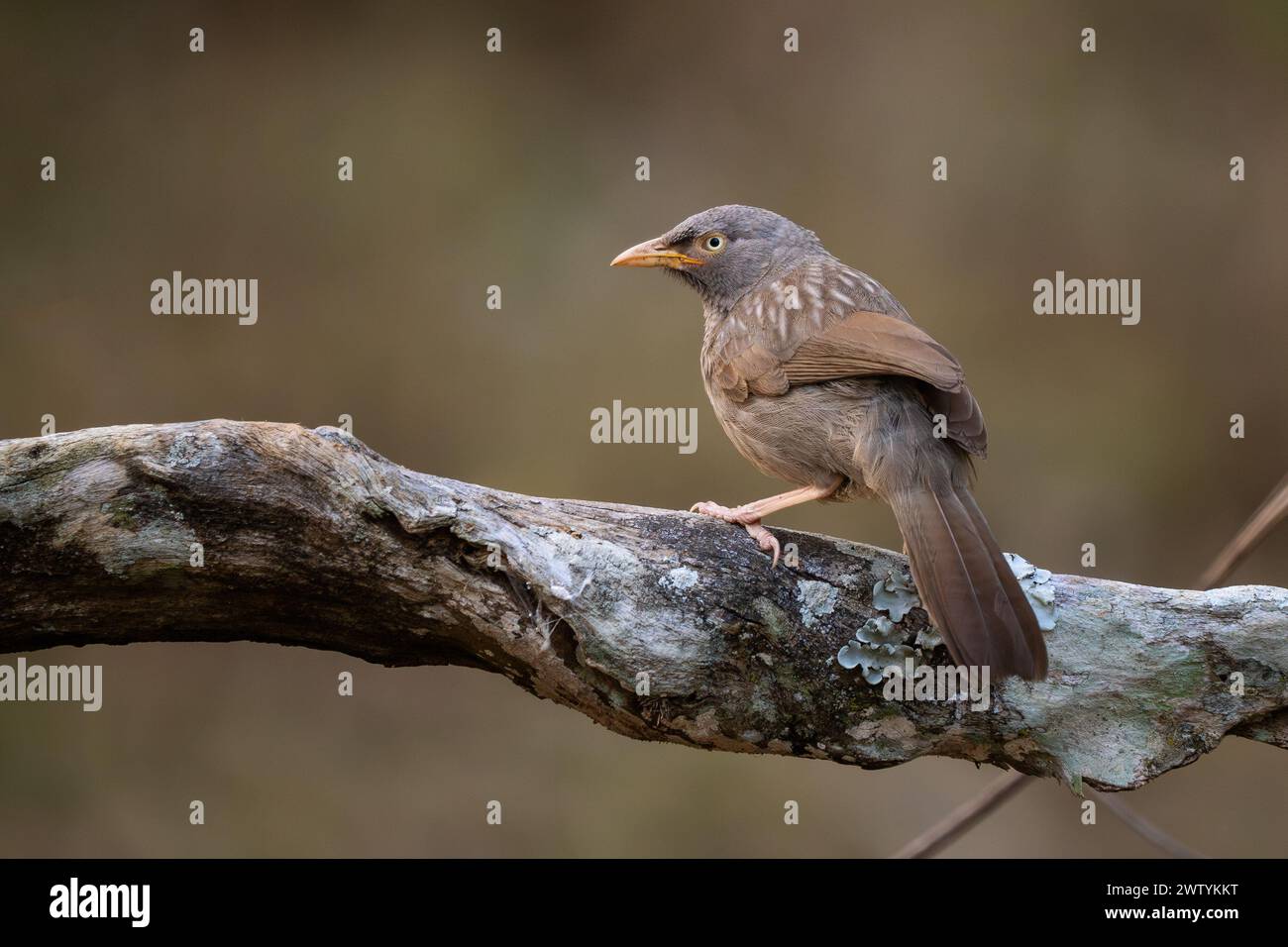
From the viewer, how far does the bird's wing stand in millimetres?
3359

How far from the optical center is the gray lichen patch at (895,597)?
3203 mm

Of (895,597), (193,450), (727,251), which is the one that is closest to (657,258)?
(727,251)

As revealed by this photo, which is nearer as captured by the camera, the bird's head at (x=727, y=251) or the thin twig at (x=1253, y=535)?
the thin twig at (x=1253, y=535)

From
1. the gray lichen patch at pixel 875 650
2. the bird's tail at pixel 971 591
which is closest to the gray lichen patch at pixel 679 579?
the gray lichen patch at pixel 875 650

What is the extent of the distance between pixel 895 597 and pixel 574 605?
0.89m

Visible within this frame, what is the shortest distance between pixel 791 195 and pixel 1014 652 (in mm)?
4571

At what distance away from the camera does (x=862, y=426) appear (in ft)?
11.3

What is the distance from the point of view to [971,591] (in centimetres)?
302

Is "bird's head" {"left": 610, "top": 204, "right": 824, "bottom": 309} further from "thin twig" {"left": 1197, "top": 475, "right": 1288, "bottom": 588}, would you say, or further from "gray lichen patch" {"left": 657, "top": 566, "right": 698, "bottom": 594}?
"thin twig" {"left": 1197, "top": 475, "right": 1288, "bottom": 588}

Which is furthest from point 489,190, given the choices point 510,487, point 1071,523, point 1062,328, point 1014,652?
point 1014,652

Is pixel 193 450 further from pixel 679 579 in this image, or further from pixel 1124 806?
pixel 1124 806

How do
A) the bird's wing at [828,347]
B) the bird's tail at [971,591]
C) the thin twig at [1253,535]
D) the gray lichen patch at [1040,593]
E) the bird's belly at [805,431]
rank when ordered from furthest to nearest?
the bird's belly at [805,431] < the bird's wing at [828,347] < the gray lichen patch at [1040,593] < the bird's tail at [971,591] < the thin twig at [1253,535]

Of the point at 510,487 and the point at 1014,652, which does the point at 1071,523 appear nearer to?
the point at 510,487

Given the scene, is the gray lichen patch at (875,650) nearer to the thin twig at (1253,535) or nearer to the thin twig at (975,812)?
the thin twig at (975,812)
